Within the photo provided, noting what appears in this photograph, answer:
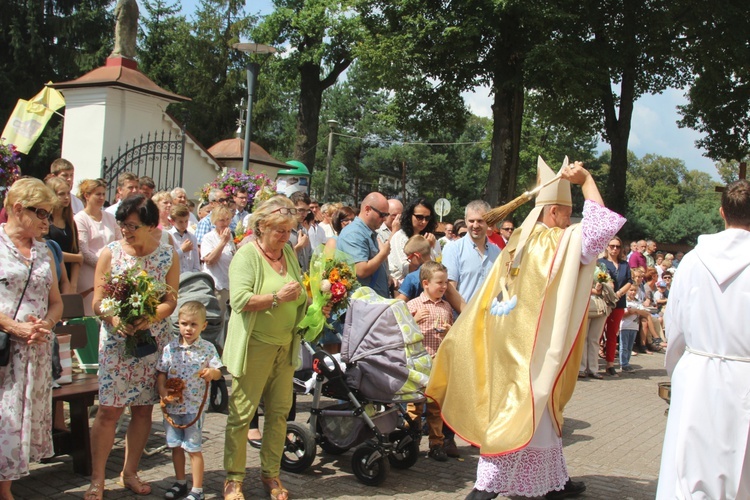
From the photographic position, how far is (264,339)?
504cm

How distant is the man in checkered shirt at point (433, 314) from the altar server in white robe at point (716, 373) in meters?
2.43

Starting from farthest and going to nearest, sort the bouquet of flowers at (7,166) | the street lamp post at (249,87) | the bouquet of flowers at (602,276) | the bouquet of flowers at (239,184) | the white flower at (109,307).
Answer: the street lamp post at (249,87) → the bouquet of flowers at (602,276) → the bouquet of flowers at (239,184) → the bouquet of flowers at (7,166) → the white flower at (109,307)

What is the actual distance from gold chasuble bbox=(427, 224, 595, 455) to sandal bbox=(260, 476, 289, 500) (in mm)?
1204

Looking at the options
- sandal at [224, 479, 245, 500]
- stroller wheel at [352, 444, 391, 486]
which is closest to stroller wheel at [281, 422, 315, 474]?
stroller wheel at [352, 444, 391, 486]

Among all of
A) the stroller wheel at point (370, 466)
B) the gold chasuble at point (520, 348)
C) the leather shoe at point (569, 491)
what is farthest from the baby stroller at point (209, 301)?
the leather shoe at point (569, 491)

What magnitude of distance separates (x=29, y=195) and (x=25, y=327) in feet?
2.58

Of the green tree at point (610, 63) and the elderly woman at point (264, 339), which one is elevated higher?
the green tree at point (610, 63)

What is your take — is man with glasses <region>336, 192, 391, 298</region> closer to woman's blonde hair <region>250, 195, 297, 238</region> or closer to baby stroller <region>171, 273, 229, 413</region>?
woman's blonde hair <region>250, 195, 297, 238</region>

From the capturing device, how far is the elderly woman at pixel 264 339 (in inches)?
195

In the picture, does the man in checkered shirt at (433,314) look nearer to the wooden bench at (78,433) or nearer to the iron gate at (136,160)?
the wooden bench at (78,433)

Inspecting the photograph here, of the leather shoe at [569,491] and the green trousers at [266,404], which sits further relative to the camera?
the leather shoe at [569,491]

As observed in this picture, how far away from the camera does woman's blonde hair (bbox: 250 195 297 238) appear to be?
507 centimetres

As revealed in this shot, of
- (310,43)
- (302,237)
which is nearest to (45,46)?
(310,43)

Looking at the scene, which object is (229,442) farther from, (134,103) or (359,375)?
(134,103)
